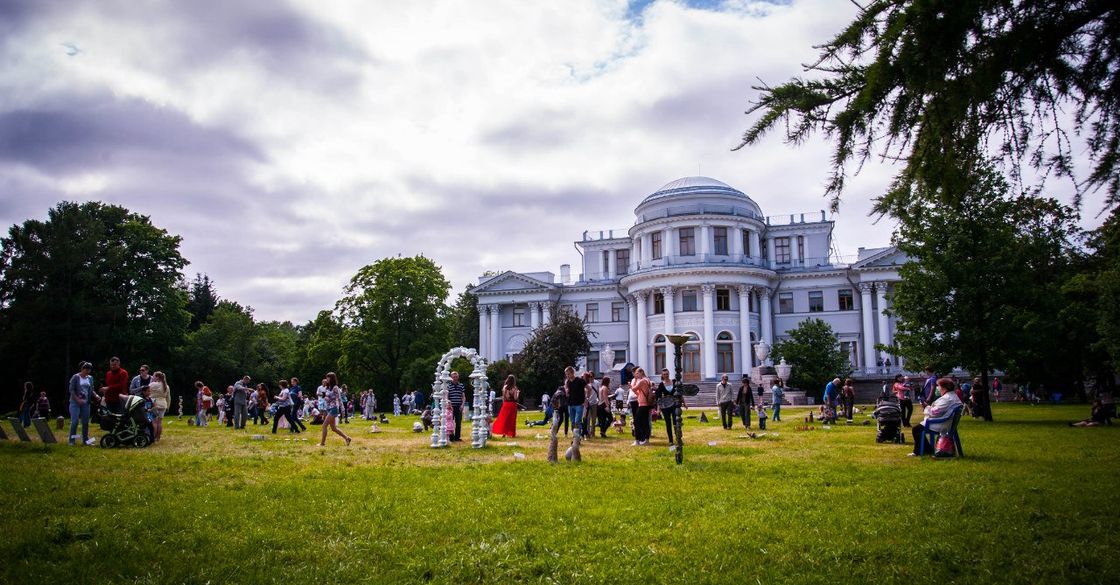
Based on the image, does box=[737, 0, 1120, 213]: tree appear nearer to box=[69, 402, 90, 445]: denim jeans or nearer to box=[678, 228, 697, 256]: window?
box=[69, 402, 90, 445]: denim jeans

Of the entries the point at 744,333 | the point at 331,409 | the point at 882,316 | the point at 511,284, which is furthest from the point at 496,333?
the point at 331,409

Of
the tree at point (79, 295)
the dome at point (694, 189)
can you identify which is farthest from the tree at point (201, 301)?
the dome at point (694, 189)

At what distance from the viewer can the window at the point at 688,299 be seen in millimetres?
55344

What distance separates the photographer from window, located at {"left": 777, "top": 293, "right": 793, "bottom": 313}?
58531 mm

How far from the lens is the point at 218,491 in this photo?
9102mm

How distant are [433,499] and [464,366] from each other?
41.4m

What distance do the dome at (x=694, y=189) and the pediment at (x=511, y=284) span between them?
36.4ft

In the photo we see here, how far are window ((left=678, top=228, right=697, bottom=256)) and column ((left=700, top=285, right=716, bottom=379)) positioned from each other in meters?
3.64

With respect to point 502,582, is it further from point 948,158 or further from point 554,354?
point 554,354

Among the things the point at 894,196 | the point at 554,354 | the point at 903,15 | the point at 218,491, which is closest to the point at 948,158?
the point at 894,196

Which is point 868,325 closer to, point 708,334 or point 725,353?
point 725,353

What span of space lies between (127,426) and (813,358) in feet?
131

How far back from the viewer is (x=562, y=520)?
7426 mm

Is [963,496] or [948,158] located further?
[963,496]
